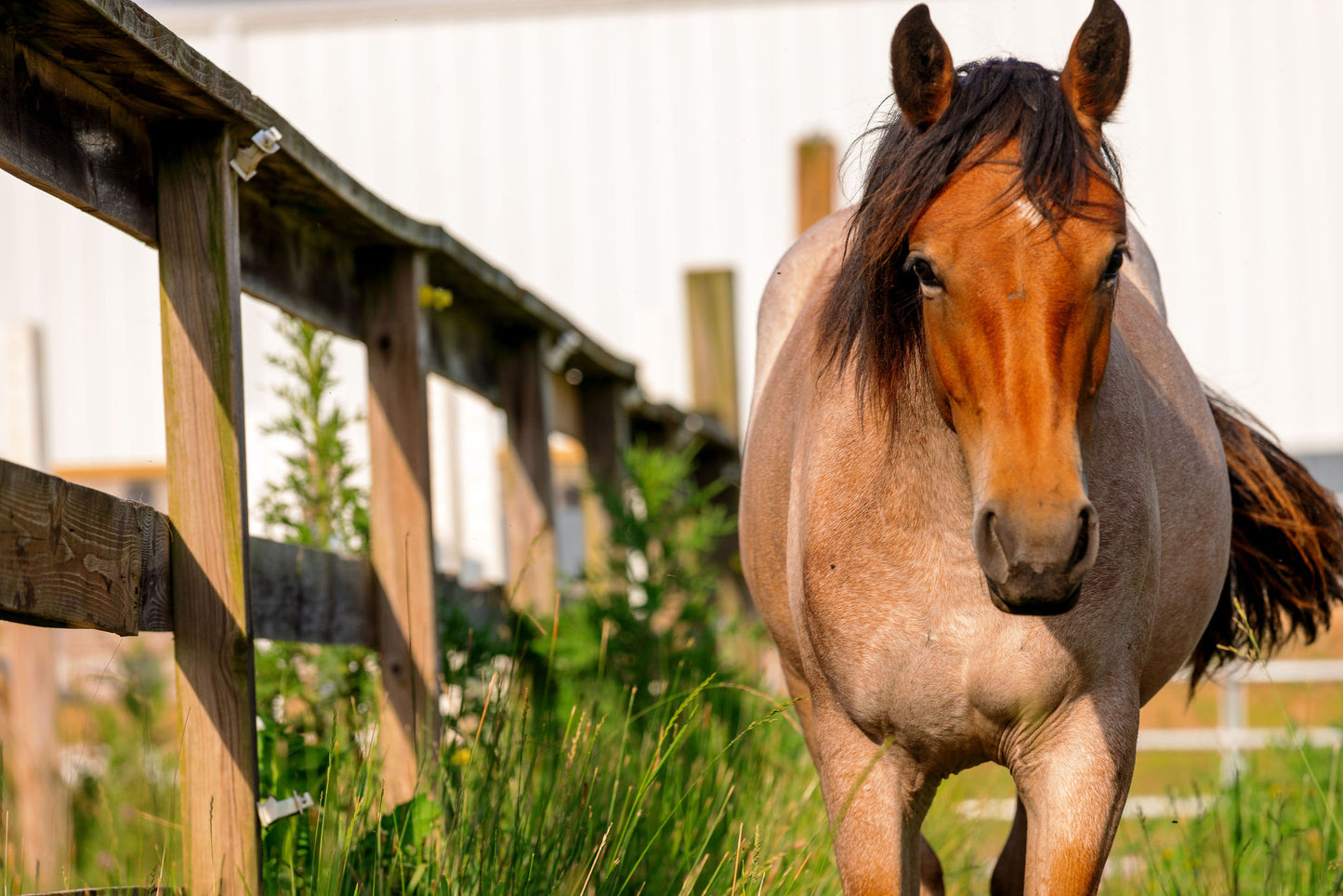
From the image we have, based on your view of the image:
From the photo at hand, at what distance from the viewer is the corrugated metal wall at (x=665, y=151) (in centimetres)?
1399

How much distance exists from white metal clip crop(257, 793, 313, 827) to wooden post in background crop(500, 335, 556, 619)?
244cm

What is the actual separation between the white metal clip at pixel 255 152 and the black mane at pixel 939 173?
4.06 feet

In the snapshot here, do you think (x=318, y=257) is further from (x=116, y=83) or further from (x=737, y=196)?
(x=737, y=196)

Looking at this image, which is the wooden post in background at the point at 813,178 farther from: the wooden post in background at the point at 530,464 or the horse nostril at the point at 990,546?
the horse nostril at the point at 990,546

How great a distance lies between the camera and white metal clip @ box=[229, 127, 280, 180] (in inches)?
110

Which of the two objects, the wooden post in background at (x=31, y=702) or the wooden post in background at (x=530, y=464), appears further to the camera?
the wooden post in background at (x=530, y=464)

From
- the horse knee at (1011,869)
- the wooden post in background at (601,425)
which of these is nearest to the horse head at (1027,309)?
the horse knee at (1011,869)

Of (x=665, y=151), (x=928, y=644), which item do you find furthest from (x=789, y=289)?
(x=665, y=151)

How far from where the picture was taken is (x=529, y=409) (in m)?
5.41

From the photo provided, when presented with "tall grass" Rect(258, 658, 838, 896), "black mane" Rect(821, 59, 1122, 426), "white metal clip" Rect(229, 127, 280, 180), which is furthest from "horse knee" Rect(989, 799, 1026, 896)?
"white metal clip" Rect(229, 127, 280, 180)

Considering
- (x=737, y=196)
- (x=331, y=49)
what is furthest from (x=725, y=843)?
(x=331, y=49)

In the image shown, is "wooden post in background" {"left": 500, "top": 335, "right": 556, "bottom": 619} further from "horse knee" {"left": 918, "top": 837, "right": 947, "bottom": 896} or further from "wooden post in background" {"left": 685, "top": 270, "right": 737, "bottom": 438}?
"wooden post in background" {"left": 685, "top": 270, "right": 737, "bottom": 438}

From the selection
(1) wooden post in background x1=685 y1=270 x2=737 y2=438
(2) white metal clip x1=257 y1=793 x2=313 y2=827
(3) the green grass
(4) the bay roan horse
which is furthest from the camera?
(1) wooden post in background x1=685 y1=270 x2=737 y2=438

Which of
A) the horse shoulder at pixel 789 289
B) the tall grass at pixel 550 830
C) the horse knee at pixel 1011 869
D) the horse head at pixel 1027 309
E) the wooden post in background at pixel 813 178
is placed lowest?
the horse knee at pixel 1011 869
